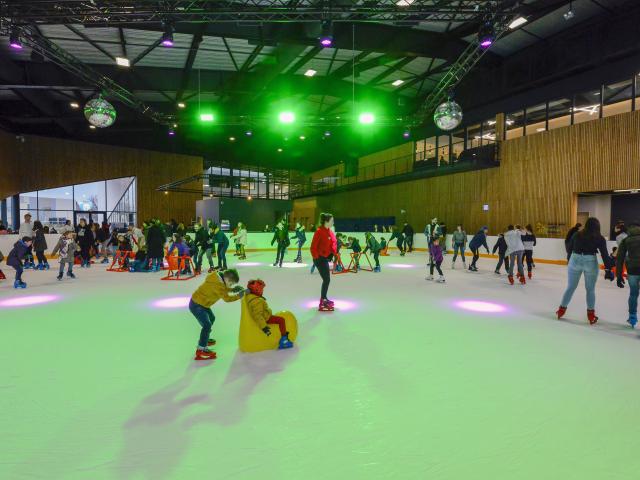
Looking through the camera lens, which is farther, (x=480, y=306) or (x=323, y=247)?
(x=480, y=306)

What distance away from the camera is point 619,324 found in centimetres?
448

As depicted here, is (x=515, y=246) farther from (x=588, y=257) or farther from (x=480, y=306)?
(x=588, y=257)

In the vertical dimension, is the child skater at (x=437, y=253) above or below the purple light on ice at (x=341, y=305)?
above

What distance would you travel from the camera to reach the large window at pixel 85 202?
18.0 metres

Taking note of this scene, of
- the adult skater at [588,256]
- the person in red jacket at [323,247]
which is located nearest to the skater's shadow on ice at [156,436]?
the person in red jacket at [323,247]

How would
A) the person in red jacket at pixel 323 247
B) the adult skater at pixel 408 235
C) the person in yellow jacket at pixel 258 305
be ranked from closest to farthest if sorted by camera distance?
the person in yellow jacket at pixel 258 305 < the person in red jacket at pixel 323 247 < the adult skater at pixel 408 235

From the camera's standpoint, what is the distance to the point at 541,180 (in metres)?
14.2

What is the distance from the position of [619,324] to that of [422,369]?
3.47 meters

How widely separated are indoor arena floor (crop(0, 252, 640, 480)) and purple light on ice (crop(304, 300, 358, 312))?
45cm

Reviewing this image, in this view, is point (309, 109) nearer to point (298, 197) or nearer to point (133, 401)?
point (298, 197)

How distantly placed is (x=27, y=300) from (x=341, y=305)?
551 centimetres

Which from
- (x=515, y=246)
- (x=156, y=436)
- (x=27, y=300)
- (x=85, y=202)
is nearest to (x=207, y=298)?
(x=156, y=436)

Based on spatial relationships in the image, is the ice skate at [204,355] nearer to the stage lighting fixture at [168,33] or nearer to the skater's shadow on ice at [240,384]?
the skater's shadow on ice at [240,384]

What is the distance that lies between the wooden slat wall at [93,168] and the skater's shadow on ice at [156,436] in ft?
65.8
